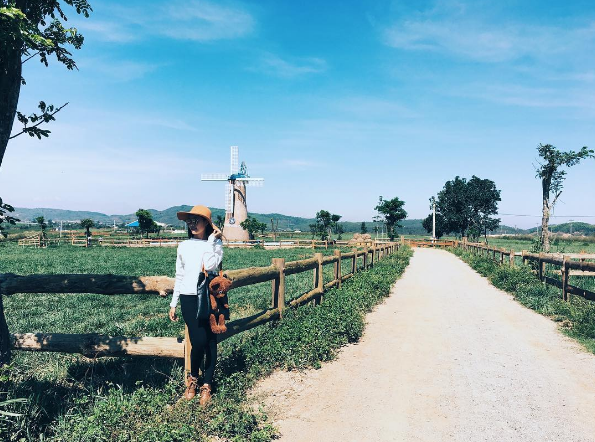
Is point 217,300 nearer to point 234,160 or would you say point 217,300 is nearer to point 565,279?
point 565,279

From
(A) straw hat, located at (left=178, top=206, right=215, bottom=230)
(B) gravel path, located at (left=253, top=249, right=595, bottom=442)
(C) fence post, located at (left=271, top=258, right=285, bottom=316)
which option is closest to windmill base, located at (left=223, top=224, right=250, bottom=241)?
(B) gravel path, located at (left=253, top=249, right=595, bottom=442)

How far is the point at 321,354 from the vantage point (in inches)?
231

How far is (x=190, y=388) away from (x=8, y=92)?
3.35m

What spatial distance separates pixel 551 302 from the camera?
9.91 m

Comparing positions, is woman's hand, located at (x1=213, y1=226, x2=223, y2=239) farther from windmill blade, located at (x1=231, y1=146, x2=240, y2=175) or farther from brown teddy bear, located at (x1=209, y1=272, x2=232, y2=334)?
windmill blade, located at (x1=231, y1=146, x2=240, y2=175)

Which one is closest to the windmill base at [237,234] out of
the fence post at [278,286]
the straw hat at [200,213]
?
the fence post at [278,286]

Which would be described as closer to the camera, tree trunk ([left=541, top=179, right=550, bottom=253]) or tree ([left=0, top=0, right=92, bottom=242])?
tree ([left=0, top=0, right=92, bottom=242])

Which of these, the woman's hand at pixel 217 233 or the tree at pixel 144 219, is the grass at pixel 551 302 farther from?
the tree at pixel 144 219

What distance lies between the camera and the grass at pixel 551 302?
24.1 ft

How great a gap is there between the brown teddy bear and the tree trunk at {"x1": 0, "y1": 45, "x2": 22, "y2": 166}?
2293 millimetres

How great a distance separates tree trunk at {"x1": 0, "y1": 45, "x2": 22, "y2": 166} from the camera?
379cm

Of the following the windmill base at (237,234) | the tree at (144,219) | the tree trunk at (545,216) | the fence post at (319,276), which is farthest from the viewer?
the tree at (144,219)

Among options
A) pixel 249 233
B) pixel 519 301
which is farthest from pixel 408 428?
pixel 249 233

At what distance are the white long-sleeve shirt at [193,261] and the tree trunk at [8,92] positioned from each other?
1889 millimetres
